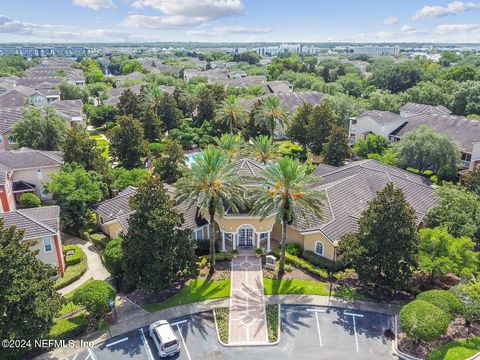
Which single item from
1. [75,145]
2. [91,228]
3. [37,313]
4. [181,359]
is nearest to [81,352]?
[37,313]

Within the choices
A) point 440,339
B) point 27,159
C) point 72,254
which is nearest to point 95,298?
point 72,254

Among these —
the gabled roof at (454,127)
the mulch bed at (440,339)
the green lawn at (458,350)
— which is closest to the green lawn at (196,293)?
the mulch bed at (440,339)

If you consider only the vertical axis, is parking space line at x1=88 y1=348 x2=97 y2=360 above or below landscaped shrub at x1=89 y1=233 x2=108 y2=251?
below

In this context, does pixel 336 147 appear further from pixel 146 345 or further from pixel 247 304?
pixel 146 345

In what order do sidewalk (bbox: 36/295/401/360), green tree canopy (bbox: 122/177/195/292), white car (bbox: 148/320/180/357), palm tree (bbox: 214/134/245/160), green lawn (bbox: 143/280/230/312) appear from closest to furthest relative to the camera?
1. white car (bbox: 148/320/180/357)
2. sidewalk (bbox: 36/295/401/360)
3. green tree canopy (bbox: 122/177/195/292)
4. green lawn (bbox: 143/280/230/312)
5. palm tree (bbox: 214/134/245/160)

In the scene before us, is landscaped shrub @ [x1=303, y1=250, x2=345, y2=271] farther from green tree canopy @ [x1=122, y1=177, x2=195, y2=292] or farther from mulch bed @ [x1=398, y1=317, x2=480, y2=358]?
green tree canopy @ [x1=122, y1=177, x2=195, y2=292]

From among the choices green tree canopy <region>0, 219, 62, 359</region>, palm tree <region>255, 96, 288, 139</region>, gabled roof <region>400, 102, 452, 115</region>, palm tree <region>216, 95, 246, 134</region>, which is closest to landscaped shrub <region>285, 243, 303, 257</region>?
green tree canopy <region>0, 219, 62, 359</region>

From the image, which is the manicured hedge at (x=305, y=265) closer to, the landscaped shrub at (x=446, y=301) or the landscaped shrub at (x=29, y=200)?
the landscaped shrub at (x=446, y=301)

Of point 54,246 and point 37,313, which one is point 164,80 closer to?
point 54,246
